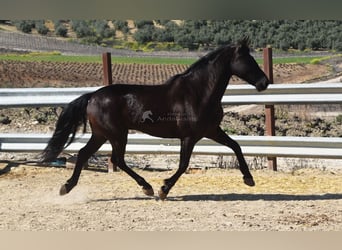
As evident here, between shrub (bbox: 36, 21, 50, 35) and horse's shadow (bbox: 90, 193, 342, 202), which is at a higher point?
shrub (bbox: 36, 21, 50, 35)

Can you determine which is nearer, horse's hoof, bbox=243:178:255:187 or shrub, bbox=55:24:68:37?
horse's hoof, bbox=243:178:255:187

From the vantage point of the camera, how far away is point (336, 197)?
22.0 feet

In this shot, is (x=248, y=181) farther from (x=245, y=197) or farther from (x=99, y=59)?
(x=99, y=59)

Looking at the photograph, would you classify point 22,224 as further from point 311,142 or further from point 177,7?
point 311,142

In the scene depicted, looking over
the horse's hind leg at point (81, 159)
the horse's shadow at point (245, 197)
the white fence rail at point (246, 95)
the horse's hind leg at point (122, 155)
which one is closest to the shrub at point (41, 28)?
the white fence rail at point (246, 95)

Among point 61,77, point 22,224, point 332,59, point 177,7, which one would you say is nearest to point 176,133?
point 177,7

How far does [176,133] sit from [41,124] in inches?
169

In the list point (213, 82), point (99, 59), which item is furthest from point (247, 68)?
point (99, 59)

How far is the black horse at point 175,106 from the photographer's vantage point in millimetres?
6445

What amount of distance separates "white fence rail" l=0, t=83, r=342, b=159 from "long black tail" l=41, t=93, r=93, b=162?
64.7 inches

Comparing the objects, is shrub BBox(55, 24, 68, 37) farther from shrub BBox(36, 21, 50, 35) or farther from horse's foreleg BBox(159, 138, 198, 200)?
horse's foreleg BBox(159, 138, 198, 200)

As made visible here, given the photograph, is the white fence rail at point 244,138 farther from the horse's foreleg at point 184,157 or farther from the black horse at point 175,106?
the horse's foreleg at point 184,157

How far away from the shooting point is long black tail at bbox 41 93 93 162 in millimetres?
6664

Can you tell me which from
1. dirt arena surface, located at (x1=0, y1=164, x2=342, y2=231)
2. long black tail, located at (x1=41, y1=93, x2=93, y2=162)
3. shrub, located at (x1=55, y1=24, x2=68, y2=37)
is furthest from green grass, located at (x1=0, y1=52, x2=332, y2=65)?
long black tail, located at (x1=41, y1=93, x2=93, y2=162)
